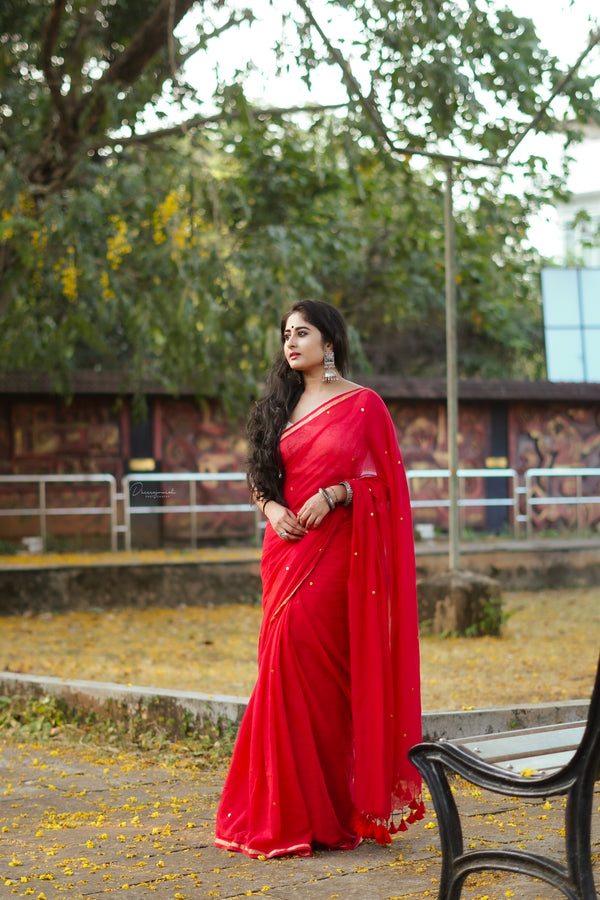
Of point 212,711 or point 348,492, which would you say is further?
point 212,711

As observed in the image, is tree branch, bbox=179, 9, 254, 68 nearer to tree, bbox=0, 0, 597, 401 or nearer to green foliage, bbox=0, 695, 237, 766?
tree, bbox=0, 0, 597, 401

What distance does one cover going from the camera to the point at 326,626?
12.4 ft

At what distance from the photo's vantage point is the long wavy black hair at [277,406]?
155 inches

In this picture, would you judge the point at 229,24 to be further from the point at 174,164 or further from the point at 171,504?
the point at 171,504

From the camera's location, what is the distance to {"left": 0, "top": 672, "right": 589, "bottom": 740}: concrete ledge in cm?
508

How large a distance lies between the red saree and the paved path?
0.45 ft

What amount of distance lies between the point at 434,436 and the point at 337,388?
49.9 feet

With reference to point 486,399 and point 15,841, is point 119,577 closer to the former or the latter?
point 15,841

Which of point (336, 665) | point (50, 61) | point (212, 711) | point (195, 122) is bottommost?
point (212, 711)

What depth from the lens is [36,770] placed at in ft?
16.3

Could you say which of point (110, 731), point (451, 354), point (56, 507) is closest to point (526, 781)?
point (110, 731)

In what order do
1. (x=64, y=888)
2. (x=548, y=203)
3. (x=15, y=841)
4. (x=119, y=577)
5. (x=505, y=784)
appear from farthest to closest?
(x=548, y=203)
(x=119, y=577)
(x=15, y=841)
(x=64, y=888)
(x=505, y=784)

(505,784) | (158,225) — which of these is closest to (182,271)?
(158,225)

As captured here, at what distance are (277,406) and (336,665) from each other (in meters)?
0.96
